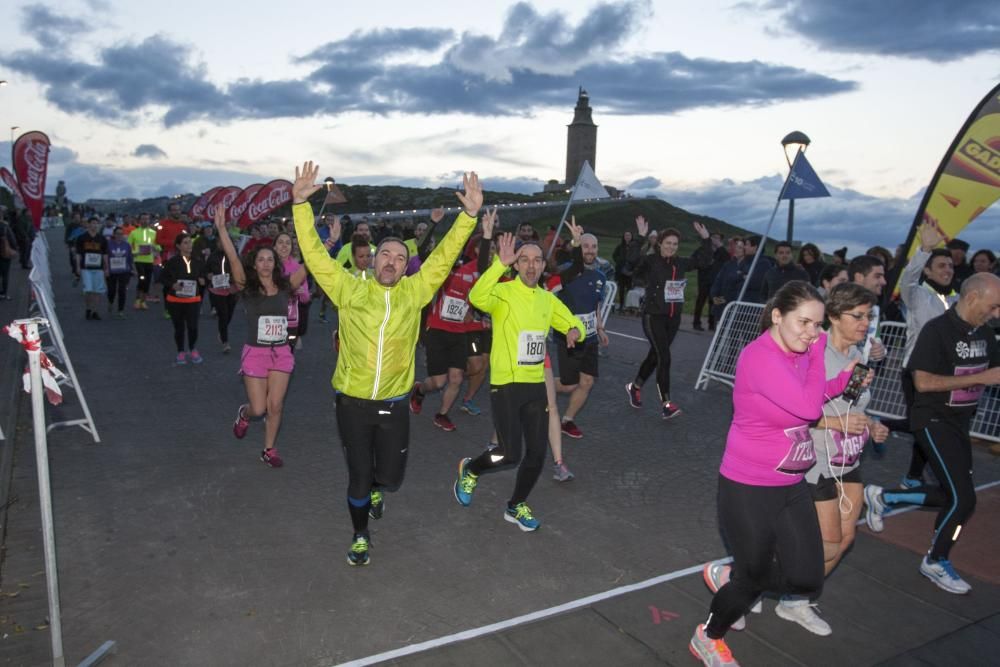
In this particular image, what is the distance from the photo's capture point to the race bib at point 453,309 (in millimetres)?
7863

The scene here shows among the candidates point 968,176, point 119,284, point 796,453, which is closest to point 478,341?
point 796,453

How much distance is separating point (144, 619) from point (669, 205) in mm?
90117

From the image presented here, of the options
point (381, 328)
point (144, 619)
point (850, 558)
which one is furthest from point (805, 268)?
point (144, 619)

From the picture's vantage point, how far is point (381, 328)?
4.64 m

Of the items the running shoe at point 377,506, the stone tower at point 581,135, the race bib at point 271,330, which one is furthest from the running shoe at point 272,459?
the stone tower at point 581,135

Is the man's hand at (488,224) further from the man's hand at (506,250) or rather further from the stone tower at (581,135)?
the stone tower at (581,135)

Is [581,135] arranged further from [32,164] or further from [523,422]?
[523,422]

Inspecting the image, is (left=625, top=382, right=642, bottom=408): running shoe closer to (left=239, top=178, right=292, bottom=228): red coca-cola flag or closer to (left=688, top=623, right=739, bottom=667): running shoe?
(left=688, top=623, right=739, bottom=667): running shoe

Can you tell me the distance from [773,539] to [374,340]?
2523 mm

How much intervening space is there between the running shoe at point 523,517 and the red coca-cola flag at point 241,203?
2091 cm

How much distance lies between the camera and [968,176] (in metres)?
9.55

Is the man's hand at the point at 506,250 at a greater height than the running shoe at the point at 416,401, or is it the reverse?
the man's hand at the point at 506,250

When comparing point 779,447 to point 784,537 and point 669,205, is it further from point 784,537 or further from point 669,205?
point 669,205

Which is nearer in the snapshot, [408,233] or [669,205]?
[408,233]
